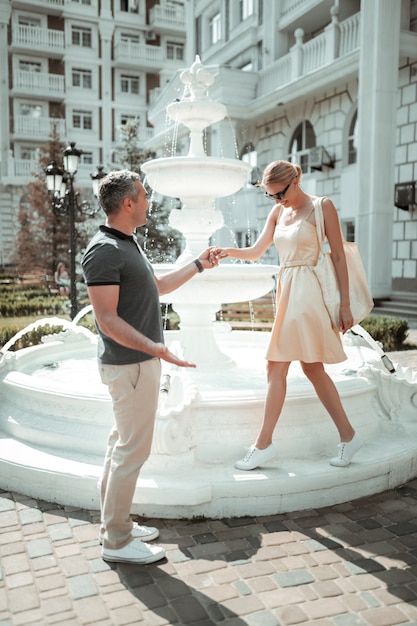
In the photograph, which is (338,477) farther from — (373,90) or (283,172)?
(373,90)

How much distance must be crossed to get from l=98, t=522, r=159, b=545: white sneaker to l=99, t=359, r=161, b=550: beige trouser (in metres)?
0.17

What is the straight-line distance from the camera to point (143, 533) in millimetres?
3107

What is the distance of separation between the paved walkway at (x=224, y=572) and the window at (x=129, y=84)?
37049 mm

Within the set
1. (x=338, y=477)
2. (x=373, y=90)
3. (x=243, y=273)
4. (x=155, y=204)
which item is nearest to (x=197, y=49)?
(x=155, y=204)

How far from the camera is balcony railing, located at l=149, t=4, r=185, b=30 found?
35.6 metres

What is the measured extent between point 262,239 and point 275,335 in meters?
0.70

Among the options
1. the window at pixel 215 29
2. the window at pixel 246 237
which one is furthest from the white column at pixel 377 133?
the window at pixel 215 29

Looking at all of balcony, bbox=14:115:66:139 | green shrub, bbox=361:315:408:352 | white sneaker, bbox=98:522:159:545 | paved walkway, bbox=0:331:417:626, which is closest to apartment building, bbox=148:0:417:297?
green shrub, bbox=361:315:408:352

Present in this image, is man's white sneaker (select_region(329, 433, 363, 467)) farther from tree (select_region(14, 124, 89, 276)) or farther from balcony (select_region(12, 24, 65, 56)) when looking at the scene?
balcony (select_region(12, 24, 65, 56))

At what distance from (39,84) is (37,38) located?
247 cm

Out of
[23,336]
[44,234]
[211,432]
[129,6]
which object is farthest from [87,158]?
[211,432]

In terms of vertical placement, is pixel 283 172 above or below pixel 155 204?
below

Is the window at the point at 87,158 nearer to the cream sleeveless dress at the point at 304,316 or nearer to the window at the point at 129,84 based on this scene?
the window at the point at 129,84

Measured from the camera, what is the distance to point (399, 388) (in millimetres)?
4566
